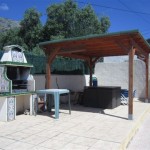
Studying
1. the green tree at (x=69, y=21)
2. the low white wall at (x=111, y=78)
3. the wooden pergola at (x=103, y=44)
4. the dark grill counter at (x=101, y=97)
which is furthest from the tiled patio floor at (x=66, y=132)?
the green tree at (x=69, y=21)

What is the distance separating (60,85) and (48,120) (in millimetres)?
5186

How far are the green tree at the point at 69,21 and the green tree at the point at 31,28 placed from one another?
0.83m

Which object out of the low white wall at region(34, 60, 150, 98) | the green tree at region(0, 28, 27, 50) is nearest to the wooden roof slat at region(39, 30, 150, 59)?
the low white wall at region(34, 60, 150, 98)

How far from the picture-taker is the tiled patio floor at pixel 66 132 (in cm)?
509

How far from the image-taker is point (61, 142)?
209 inches

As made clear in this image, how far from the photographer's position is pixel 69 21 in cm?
2392

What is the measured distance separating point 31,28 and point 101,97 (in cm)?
1604

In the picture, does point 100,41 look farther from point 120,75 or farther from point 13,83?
point 120,75

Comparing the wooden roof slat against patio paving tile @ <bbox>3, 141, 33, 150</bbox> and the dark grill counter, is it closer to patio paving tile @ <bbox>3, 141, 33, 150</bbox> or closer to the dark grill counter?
the dark grill counter

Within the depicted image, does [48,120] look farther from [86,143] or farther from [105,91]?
[105,91]

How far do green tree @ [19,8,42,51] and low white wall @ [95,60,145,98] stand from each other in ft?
31.3

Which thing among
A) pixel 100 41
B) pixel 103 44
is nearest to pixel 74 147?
pixel 100 41

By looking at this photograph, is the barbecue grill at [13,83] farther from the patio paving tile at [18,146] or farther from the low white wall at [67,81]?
the patio paving tile at [18,146]

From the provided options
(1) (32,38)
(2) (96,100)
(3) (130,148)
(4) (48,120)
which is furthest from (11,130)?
(1) (32,38)
